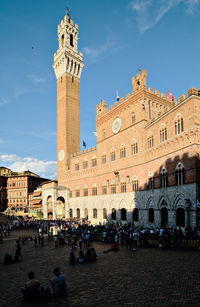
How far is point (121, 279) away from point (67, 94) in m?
49.9

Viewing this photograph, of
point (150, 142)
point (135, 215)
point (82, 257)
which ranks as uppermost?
point (150, 142)

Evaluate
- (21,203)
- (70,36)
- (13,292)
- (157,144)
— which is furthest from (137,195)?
(21,203)

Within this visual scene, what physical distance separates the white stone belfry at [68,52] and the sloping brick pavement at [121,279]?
162ft

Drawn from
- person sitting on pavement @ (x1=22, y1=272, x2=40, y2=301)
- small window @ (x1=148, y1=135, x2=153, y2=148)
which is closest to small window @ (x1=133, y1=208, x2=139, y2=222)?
small window @ (x1=148, y1=135, x2=153, y2=148)

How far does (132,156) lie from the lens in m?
35.5

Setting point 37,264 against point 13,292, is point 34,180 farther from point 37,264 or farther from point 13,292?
point 13,292

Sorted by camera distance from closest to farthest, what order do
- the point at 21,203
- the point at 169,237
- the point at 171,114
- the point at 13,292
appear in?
the point at 13,292 < the point at 169,237 < the point at 171,114 < the point at 21,203

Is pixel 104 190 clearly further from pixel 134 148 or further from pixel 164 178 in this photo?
pixel 164 178

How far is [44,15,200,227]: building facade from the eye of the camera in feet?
81.8

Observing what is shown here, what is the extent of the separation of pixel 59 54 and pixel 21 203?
159ft

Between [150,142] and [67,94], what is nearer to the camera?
[150,142]

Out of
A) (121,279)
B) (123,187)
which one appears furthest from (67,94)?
(121,279)

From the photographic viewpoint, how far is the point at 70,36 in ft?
206

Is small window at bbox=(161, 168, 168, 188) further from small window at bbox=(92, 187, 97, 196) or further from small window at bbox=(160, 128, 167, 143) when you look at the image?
small window at bbox=(92, 187, 97, 196)
